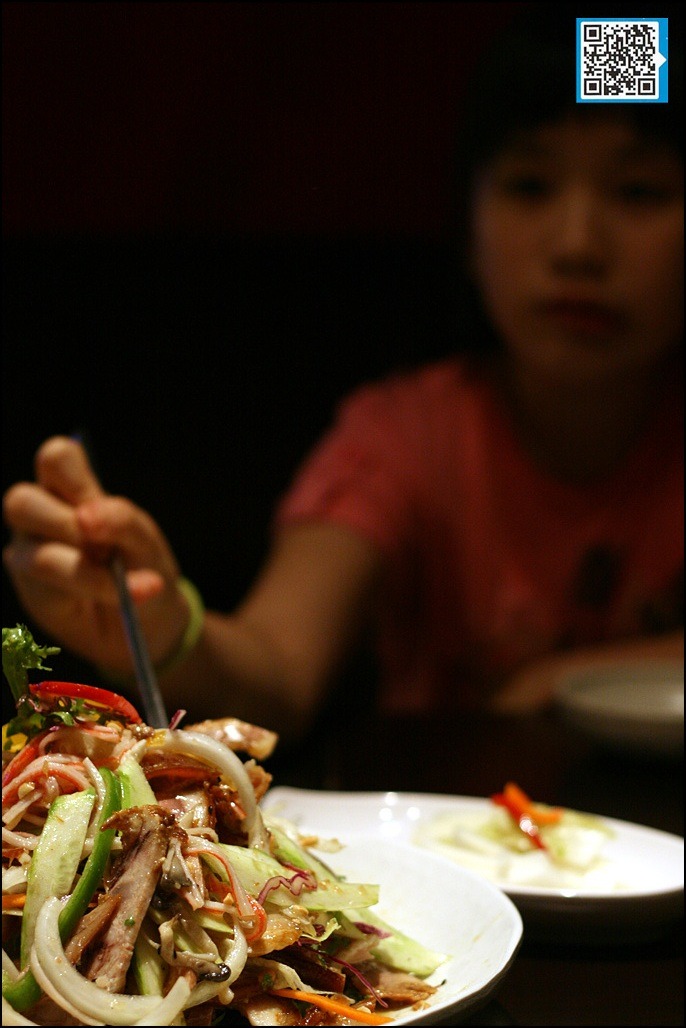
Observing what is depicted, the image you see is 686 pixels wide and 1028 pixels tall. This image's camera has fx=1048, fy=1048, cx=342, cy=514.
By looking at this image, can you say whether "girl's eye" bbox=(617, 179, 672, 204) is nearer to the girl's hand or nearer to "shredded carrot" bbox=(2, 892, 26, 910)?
the girl's hand

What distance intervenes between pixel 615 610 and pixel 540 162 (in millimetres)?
622

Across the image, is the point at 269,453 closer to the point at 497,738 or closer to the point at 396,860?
the point at 497,738

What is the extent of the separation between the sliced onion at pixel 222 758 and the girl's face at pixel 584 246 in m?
0.88

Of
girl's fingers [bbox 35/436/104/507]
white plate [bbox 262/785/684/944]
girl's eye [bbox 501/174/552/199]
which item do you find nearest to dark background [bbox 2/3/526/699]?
girl's eye [bbox 501/174/552/199]

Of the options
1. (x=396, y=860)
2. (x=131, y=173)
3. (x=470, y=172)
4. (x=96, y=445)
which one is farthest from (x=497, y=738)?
(x=96, y=445)

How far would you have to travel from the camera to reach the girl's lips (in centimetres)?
131

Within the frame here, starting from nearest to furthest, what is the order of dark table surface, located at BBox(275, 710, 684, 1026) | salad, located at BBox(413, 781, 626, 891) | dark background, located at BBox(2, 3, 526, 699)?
dark table surface, located at BBox(275, 710, 684, 1026) → salad, located at BBox(413, 781, 626, 891) → dark background, located at BBox(2, 3, 526, 699)

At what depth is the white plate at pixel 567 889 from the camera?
62 cm

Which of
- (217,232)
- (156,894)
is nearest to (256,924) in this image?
(156,894)

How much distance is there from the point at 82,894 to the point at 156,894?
0.03 meters

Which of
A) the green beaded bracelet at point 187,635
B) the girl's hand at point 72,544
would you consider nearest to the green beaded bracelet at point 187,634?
the green beaded bracelet at point 187,635

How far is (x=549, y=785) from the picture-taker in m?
0.98

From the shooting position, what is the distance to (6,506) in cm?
108

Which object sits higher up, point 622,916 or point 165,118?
point 165,118
